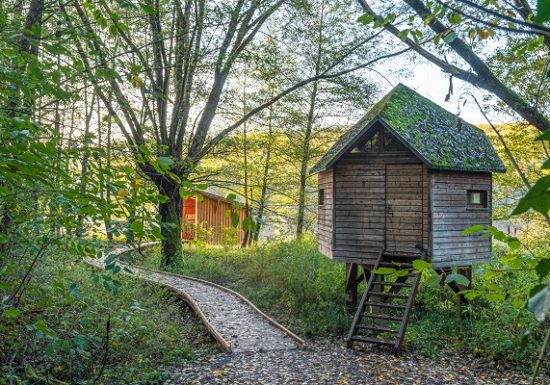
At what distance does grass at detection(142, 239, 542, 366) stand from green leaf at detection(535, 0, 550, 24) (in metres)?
6.25

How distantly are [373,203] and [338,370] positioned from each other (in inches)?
171

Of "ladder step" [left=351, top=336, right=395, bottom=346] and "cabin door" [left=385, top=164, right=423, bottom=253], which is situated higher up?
"cabin door" [left=385, top=164, right=423, bottom=253]

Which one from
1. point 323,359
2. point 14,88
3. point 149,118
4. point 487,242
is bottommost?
point 323,359

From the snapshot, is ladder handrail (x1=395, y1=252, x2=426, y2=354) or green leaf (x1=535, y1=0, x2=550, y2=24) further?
ladder handrail (x1=395, y1=252, x2=426, y2=354)

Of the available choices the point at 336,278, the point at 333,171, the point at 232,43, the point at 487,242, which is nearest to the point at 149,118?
the point at 232,43

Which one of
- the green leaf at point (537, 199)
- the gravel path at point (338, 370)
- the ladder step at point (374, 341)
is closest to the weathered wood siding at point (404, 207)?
the ladder step at point (374, 341)

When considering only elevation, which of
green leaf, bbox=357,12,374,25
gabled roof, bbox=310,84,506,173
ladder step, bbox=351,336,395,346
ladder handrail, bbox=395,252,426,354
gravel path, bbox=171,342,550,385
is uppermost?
gabled roof, bbox=310,84,506,173

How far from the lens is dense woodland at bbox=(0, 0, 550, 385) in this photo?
2.33 m

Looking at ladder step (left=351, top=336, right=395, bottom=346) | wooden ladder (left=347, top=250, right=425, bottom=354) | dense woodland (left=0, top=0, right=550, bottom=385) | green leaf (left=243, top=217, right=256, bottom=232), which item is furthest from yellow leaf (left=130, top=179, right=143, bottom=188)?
ladder step (left=351, top=336, right=395, bottom=346)

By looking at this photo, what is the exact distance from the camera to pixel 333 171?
447 inches

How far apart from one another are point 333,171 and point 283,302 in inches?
164

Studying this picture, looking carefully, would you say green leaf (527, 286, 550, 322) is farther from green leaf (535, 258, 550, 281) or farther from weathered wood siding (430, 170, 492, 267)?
weathered wood siding (430, 170, 492, 267)

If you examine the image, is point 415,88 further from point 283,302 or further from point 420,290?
point 283,302

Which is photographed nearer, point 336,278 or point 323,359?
point 323,359
